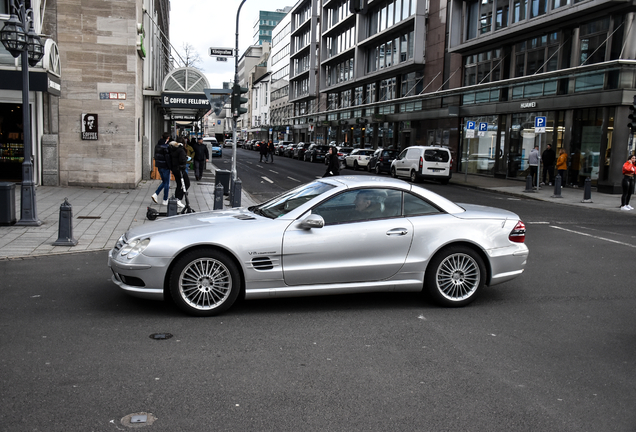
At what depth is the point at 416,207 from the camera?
6504 mm

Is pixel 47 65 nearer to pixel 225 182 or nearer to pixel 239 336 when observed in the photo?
pixel 225 182

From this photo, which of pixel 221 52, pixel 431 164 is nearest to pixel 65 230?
pixel 221 52

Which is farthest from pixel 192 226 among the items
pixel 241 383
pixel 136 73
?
pixel 136 73

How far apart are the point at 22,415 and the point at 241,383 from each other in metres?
1.42

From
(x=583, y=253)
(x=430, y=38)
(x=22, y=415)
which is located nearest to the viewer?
(x=22, y=415)

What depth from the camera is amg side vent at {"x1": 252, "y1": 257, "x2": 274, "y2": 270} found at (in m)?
5.84

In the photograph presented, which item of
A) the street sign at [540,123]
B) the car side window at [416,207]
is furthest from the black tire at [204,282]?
the street sign at [540,123]

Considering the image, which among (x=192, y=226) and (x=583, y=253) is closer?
(x=192, y=226)

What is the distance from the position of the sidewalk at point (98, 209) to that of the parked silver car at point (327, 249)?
4.04m

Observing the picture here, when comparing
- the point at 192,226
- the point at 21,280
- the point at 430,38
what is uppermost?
the point at 430,38

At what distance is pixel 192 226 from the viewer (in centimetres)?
598

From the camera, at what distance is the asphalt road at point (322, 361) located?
3744mm

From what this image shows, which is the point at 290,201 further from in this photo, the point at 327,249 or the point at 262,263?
the point at 262,263

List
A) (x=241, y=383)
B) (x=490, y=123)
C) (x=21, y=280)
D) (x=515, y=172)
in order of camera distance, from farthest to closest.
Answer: (x=490, y=123) → (x=515, y=172) → (x=21, y=280) → (x=241, y=383)
